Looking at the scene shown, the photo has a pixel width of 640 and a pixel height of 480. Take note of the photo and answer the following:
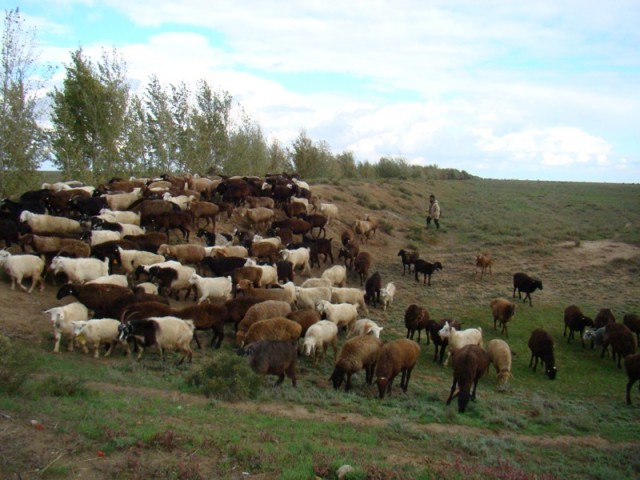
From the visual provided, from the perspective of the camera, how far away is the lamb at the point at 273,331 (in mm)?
13828

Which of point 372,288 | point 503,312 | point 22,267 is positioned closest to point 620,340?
point 503,312

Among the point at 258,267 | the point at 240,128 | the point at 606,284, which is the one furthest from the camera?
the point at 240,128

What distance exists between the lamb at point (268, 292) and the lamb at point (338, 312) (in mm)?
997

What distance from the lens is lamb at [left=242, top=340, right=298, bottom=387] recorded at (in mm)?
12211

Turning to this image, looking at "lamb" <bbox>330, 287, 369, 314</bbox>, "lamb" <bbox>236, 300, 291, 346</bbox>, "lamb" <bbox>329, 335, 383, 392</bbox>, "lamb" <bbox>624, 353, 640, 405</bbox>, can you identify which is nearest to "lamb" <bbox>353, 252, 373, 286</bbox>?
"lamb" <bbox>330, 287, 369, 314</bbox>

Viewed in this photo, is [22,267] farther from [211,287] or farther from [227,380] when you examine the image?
[227,380]

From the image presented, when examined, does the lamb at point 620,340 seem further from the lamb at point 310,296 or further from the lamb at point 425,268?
the lamb at point 310,296

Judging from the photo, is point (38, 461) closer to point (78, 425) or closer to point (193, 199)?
point (78, 425)

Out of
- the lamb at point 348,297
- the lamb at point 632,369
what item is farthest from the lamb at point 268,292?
the lamb at point 632,369

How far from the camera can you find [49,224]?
62.7 feet

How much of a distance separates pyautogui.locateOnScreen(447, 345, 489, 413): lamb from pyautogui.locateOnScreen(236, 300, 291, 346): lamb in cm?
496

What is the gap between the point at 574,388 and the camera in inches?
617

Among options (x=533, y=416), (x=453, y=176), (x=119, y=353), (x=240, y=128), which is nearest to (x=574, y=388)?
(x=533, y=416)

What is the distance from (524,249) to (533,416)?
2159 cm
